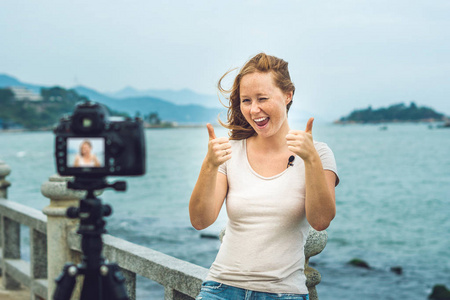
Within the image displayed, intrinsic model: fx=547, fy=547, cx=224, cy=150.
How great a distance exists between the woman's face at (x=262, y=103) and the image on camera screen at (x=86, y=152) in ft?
2.52

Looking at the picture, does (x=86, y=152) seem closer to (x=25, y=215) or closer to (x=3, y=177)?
(x=25, y=215)

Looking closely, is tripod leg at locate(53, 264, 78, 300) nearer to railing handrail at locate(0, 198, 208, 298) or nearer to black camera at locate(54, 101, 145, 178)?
black camera at locate(54, 101, 145, 178)

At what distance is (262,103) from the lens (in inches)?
80.1

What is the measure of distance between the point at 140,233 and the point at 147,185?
25.4 meters

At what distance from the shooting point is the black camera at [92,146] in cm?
140

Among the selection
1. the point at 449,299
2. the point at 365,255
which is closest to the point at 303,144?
the point at 449,299

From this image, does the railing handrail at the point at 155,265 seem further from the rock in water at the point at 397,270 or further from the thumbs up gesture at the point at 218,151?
the rock in water at the point at 397,270

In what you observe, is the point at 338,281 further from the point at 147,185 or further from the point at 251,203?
the point at 147,185

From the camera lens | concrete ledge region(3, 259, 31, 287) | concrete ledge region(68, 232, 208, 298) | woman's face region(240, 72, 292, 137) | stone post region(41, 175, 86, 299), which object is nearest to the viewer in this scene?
the camera lens

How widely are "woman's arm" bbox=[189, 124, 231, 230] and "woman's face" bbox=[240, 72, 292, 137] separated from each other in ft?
0.55

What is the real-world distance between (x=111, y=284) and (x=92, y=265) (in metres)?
0.07

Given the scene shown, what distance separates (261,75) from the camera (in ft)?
6.75

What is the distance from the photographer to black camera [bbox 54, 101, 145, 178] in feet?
4.60

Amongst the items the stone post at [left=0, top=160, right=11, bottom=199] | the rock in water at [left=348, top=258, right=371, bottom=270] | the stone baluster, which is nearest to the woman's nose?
the stone baluster
